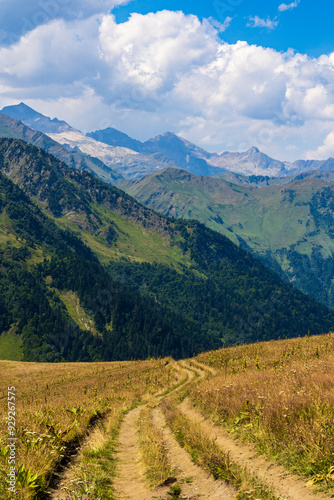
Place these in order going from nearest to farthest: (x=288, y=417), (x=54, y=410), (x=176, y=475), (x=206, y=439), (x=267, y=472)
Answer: (x=267, y=472)
(x=176, y=475)
(x=288, y=417)
(x=206, y=439)
(x=54, y=410)

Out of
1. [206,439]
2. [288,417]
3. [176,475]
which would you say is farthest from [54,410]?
[288,417]

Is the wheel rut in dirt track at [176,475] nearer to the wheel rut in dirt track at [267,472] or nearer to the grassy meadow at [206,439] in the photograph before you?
the grassy meadow at [206,439]

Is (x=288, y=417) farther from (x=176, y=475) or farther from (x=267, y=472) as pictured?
(x=176, y=475)

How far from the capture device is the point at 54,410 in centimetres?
1761

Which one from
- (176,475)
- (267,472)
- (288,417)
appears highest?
(288,417)

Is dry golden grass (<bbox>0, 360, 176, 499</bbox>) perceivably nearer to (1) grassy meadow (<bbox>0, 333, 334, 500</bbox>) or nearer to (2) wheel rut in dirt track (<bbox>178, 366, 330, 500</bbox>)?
(1) grassy meadow (<bbox>0, 333, 334, 500</bbox>)

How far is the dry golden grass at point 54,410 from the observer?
349 inches

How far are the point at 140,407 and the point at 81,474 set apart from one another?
15237 millimetres

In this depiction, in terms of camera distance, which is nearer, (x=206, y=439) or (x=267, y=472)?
(x=267, y=472)

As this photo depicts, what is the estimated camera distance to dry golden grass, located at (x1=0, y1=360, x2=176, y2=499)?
8.86 meters

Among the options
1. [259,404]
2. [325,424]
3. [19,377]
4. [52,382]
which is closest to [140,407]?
[259,404]

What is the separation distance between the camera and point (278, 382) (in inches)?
588

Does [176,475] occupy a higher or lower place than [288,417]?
lower

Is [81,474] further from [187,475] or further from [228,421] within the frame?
[228,421]
